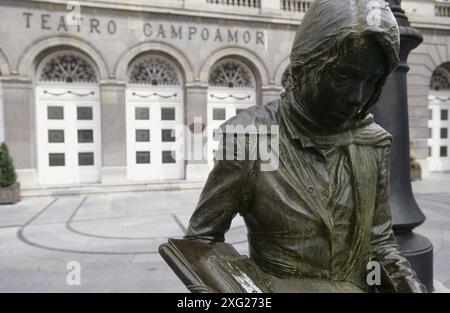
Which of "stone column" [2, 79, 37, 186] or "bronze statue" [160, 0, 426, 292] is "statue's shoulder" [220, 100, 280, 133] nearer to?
"bronze statue" [160, 0, 426, 292]

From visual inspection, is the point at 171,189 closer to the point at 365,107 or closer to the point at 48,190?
the point at 48,190

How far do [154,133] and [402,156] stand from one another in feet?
34.3

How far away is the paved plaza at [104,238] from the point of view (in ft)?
15.3

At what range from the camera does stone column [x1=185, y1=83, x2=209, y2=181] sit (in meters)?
13.1

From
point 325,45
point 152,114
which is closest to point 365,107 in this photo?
point 325,45

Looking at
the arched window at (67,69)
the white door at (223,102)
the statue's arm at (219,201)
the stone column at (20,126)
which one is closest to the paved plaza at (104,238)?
the stone column at (20,126)

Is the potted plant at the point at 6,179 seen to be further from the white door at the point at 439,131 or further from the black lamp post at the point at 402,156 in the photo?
the white door at the point at 439,131

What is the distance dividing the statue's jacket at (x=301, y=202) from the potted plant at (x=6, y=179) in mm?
10385

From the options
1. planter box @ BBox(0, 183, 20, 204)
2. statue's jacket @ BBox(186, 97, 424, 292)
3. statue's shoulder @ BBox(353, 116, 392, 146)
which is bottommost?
planter box @ BBox(0, 183, 20, 204)

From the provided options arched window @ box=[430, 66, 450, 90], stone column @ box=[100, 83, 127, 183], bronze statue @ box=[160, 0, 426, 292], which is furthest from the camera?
arched window @ box=[430, 66, 450, 90]

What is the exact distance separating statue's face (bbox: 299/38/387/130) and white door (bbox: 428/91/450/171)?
16716mm

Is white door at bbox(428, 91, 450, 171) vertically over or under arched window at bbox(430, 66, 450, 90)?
under

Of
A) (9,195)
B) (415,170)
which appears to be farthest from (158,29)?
(415,170)

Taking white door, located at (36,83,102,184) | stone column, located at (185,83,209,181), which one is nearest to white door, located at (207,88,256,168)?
stone column, located at (185,83,209,181)
